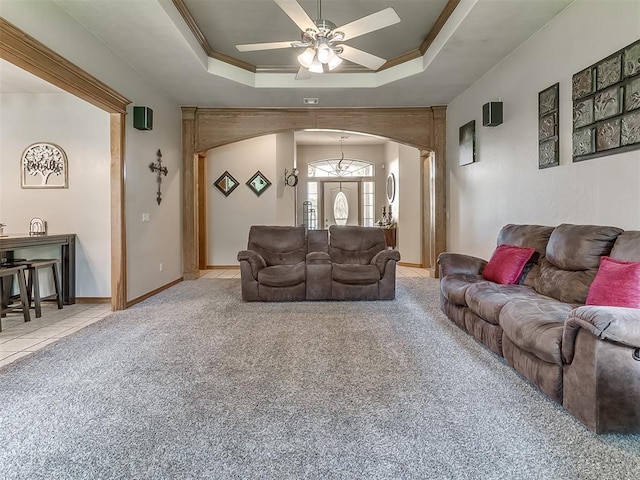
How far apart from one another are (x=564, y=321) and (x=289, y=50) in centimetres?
423

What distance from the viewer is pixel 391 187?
9586 millimetres

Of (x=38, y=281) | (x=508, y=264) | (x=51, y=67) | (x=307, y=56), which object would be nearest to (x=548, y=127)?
(x=508, y=264)

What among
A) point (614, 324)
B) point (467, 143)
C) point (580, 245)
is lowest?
point (614, 324)

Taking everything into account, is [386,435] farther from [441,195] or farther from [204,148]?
[204,148]

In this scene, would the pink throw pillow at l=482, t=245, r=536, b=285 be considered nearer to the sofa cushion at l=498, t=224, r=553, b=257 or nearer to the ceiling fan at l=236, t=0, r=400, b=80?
the sofa cushion at l=498, t=224, r=553, b=257

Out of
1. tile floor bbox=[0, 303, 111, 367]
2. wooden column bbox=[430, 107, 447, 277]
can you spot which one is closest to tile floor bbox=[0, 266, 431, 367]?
tile floor bbox=[0, 303, 111, 367]

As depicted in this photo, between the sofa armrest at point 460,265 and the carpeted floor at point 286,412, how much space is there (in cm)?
73

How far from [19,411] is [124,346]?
107 cm

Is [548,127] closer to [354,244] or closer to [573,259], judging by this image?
[573,259]

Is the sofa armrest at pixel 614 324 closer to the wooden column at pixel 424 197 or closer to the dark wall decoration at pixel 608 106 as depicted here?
the dark wall decoration at pixel 608 106

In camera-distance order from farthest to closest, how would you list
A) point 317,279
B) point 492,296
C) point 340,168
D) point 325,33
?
point 340,168, point 317,279, point 325,33, point 492,296

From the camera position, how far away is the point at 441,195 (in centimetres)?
636

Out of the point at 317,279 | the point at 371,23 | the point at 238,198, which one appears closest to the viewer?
the point at 371,23

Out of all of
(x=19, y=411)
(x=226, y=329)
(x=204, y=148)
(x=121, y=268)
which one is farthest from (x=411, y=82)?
(x=19, y=411)
